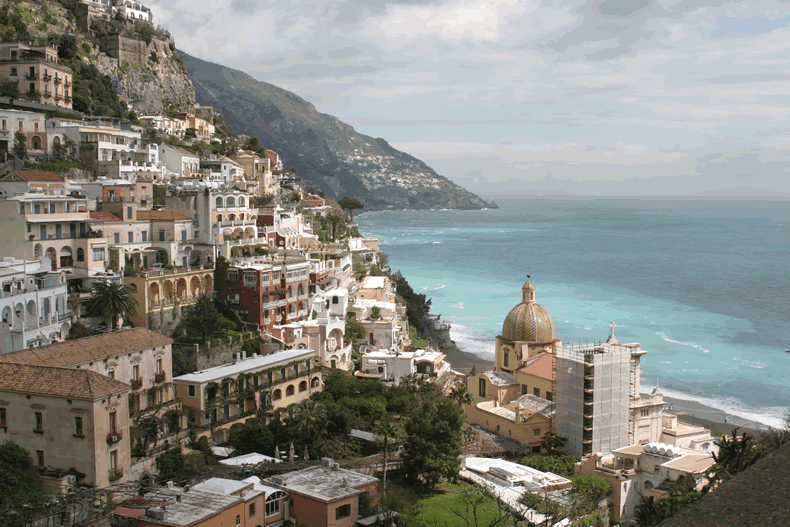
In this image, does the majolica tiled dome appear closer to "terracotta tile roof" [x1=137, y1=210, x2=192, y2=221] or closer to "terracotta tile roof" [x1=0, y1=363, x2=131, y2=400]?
"terracotta tile roof" [x1=137, y1=210, x2=192, y2=221]

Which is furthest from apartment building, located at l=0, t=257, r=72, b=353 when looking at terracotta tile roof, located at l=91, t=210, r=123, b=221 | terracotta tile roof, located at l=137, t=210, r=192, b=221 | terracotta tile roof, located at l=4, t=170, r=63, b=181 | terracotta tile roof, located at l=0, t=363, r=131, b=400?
terracotta tile roof, located at l=137, t=210, r=192, b=221

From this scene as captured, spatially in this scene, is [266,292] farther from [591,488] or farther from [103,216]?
[591,488]

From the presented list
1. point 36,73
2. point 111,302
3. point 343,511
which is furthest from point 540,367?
point 36,73

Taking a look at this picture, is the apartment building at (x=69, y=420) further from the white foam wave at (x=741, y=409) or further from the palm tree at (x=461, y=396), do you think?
the white foam wave at (x=741, y=409)

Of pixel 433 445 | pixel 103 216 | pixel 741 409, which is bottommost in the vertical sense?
pixel 741 409

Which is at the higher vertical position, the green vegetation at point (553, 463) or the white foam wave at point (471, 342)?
the green vegetation at point (553, 463)

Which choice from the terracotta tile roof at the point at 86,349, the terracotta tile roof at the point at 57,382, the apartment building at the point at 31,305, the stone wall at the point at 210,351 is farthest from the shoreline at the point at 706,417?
the terracotta tile roof at the point at 57,382

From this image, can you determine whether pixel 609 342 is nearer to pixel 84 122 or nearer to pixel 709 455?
pixel 709 455
